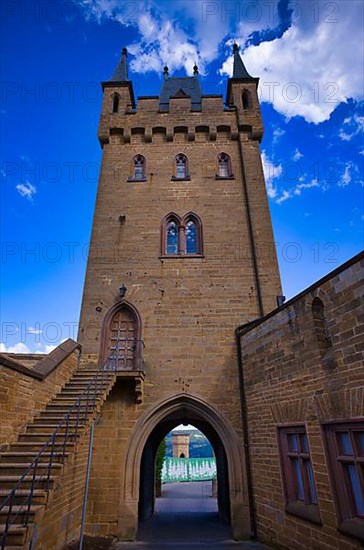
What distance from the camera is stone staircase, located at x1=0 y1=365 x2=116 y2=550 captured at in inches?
147

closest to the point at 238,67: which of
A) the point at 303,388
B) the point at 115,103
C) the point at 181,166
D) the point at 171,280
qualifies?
the point at 115,103

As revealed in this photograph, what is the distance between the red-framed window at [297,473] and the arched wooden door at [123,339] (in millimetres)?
4424

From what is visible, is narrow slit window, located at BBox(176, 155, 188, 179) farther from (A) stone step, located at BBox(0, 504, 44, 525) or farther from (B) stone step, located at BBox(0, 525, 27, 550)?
(B) stone step, located at BBox(0, 525, 27, 550)

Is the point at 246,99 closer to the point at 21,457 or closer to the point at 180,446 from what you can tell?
the point at 21,457

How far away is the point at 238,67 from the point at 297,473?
17.4 meters

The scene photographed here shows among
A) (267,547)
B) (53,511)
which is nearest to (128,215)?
(53,511)

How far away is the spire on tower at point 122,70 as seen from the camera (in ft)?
50.1

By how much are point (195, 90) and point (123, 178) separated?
30.8ft

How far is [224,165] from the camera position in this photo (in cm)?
1270

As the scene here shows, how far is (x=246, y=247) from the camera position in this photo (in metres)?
10.7

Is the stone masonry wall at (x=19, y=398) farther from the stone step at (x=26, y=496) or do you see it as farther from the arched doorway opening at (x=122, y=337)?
the arched doorway opening at (x=122, y=337)

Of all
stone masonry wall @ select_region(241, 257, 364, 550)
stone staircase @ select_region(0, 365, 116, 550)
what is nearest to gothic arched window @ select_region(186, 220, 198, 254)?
stone masonry wall @ select_region(241, 257, 364, 550)

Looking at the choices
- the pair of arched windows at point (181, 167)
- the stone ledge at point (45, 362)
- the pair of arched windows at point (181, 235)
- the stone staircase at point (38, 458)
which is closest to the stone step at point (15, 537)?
the stone staircase at point (38, 458)

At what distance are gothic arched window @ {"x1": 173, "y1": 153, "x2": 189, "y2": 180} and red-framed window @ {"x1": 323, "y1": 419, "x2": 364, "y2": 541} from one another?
9901 millimetres
